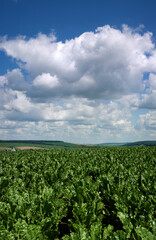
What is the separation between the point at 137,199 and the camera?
616 centimetres

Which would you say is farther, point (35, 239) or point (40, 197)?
point (40, 197)

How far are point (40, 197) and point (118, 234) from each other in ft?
A: 10.0

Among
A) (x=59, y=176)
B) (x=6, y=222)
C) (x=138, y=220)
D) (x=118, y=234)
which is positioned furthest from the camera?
(x=59, y=176)

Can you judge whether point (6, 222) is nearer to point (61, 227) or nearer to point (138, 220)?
point (61, 227)

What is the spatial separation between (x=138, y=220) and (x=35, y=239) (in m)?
2.99

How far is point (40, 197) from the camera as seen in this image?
5969 millimetres

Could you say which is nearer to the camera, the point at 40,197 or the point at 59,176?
the point at 40,197

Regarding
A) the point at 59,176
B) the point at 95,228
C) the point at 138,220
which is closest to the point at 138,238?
the point at 138,220

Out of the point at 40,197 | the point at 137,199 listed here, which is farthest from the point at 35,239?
the point at 137,199

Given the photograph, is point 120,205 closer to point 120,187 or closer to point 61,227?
point 120,187

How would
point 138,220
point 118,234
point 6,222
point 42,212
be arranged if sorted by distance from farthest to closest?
point 42,212, point 138,220, point 6,222, point 118,234

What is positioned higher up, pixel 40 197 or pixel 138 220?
pixel 40 197

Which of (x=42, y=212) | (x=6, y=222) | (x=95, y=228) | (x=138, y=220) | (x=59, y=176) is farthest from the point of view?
(x=59, y=176)

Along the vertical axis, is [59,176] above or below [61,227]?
above
